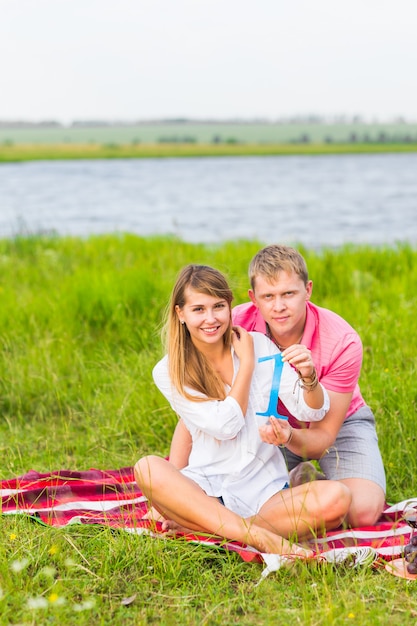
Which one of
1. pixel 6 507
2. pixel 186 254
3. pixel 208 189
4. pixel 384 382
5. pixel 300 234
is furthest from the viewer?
pixel 208 189

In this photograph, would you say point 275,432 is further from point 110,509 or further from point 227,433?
point 110,509

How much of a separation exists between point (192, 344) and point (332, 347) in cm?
57

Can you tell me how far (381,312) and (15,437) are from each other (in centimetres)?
256

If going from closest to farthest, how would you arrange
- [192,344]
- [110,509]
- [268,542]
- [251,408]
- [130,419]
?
[268,542] < [251,408] < [192,344] < [110,509] < [130,419]

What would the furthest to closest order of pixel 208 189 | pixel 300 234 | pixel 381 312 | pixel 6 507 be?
pixel 208 189 → pixel 300 234 → pixel 381 312 → pixel 6 507

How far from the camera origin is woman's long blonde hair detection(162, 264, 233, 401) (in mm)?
3203

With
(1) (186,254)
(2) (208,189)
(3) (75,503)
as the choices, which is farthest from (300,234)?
(2) (208,189)

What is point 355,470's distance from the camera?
363cm

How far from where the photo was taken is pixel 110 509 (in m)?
3.58

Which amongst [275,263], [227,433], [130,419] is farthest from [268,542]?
[130,419]

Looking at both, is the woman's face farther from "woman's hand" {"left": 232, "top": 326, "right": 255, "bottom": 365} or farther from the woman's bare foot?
the woman's bare foot

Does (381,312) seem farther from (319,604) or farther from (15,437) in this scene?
(319,604)

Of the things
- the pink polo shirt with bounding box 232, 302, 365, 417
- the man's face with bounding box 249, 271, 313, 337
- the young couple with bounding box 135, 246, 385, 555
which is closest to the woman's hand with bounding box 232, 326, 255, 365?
the young couple with bounding box 135, 246, 385, 555

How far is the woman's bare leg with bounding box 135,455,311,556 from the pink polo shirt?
0.64 m
